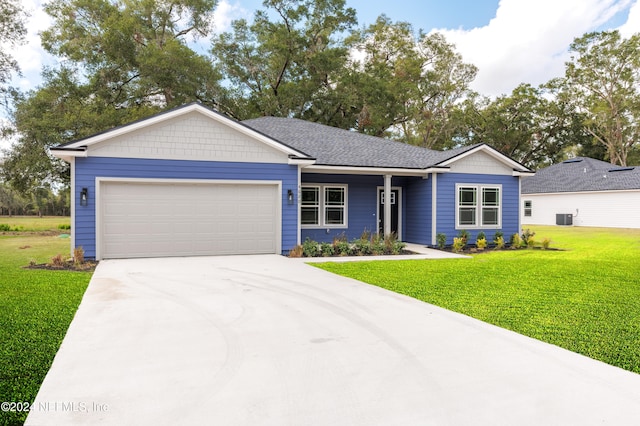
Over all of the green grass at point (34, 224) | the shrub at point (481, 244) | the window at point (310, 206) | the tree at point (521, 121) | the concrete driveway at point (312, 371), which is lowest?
the concrete driveway at point (312, 371)

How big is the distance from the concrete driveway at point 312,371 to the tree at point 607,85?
4082 cm

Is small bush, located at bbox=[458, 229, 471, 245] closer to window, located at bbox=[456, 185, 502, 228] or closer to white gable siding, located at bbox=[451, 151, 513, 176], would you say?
window, located at bbox=[456, 185, 502, 228]

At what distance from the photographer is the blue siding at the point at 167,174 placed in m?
10.5

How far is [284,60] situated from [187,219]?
1890 cm

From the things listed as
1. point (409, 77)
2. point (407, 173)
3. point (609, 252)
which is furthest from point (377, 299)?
point (409, 77)

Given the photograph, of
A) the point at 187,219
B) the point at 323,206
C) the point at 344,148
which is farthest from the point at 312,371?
the point at 344,148

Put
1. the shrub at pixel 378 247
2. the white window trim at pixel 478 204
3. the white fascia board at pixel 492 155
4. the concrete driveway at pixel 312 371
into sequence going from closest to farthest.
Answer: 1. the concrete driveway at pixel 312 371
2. the shrub at pixel 378 247
3. the white fascia board at pixel 492 155
4. the white window trim at pixel 478 204

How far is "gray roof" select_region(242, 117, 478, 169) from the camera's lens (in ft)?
47.3

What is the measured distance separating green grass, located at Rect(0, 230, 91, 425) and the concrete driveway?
0.15 metres

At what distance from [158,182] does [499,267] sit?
8792mm

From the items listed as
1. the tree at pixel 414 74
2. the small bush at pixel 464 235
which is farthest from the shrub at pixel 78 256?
the tree at pixel 414 74

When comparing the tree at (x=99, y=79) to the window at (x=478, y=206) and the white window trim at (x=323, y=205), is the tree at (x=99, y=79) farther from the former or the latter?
the window at (x=478, y=206)

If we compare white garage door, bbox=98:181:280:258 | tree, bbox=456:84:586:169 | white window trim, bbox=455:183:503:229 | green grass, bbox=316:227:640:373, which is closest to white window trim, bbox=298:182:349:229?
white garage door, bbox=98:181:280:258

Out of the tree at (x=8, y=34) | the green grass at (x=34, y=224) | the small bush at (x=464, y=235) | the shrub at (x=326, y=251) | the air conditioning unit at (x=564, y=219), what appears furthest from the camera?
the air conditioning unit at (x=564, y=219)
